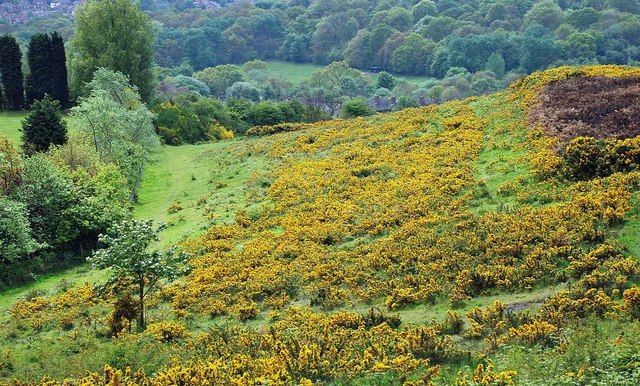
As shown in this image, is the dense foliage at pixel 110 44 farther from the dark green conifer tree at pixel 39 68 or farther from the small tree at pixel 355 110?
the small tree at pixel 355 110

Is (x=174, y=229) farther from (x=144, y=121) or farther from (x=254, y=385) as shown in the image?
(x=254, y=385)

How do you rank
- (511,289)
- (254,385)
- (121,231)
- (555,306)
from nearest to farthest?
(254,385), (555,306), (511,289), (121,231)

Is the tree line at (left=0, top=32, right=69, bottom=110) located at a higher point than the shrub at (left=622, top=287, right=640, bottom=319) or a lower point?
higher

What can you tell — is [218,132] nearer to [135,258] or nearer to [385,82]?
[135,258]

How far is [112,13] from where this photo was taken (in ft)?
235

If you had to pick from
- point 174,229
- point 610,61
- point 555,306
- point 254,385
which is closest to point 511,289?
point 555,306

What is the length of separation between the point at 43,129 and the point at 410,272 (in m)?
31.3

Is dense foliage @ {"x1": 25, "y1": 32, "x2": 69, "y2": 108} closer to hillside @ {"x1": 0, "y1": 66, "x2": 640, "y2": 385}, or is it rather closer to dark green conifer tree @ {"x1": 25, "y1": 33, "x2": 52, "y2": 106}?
dark green conifer tree @ {"x1": 25, "y1": 33, "x2": 52, "y2": 106}

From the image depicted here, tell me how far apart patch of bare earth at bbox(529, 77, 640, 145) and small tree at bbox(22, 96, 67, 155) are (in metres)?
30.2

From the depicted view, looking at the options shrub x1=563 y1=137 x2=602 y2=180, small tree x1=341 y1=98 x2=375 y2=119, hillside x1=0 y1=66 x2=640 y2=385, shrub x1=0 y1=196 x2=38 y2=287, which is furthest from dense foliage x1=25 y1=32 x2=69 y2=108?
shrub x1=563 y1=137 x2=602 y2=180

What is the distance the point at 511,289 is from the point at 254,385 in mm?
8705

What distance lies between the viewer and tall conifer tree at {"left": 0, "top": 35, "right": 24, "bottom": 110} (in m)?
67.7

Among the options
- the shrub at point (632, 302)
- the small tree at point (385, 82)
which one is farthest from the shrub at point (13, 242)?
the small tree at point (385, 82)

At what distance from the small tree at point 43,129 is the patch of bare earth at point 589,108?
99.2 feet
